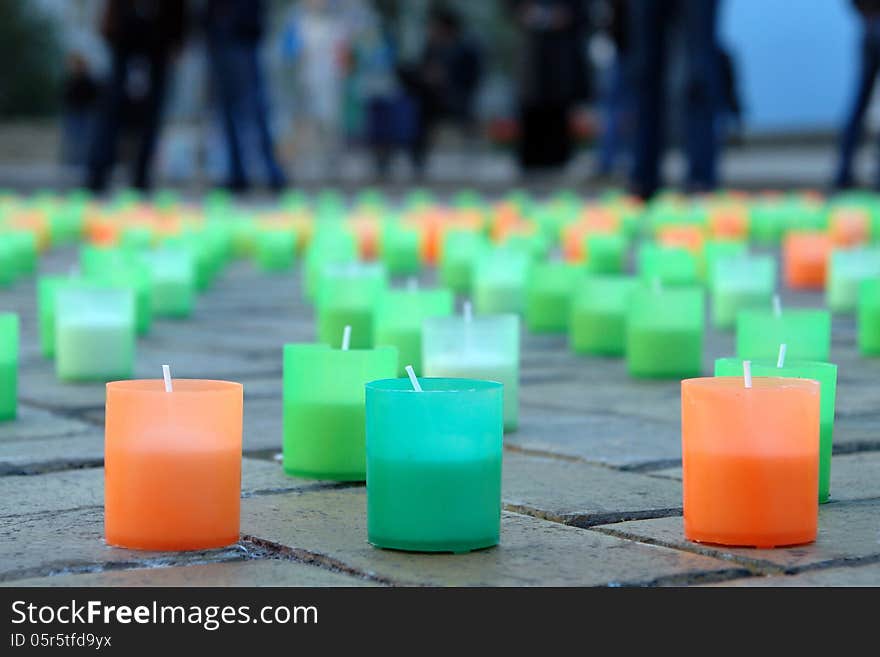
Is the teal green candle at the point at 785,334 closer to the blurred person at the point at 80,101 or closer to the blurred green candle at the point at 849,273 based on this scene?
the blurred green candle at the point at 849,273

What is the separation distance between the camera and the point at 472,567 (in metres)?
2.60

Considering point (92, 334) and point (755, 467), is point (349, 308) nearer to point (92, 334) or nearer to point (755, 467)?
point (92, 334)

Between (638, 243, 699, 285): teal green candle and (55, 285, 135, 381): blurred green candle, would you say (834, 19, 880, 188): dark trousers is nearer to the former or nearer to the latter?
(638, 243, 699, 285): teal green candle

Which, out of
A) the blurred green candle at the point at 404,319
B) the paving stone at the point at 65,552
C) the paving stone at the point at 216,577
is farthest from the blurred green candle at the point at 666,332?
the paving stone at the point at 216,577

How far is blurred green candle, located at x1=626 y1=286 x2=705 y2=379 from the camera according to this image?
484 cm

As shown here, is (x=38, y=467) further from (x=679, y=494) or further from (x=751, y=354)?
(x=751, y=354)

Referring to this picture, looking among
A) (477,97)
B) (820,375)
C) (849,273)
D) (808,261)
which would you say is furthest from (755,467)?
(477,97)

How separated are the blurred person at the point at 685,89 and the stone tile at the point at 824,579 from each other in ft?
28.7

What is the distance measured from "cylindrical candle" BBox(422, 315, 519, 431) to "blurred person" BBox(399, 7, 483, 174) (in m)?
16.3

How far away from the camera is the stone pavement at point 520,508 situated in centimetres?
256

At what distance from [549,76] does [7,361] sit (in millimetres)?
13742

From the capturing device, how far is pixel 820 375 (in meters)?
3.12

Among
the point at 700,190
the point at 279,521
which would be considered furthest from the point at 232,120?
the point at 279,521

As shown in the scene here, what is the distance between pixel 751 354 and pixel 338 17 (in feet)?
48.0
